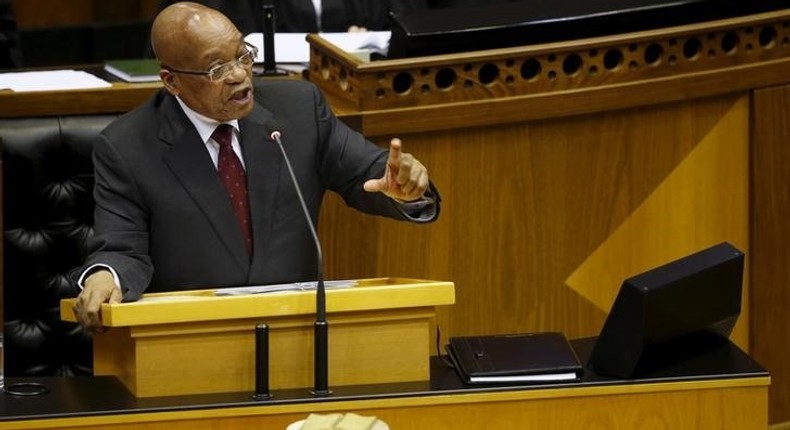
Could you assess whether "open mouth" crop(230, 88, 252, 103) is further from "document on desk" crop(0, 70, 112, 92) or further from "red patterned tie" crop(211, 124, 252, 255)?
"document on desk" crop(0, 70, 112, 92)

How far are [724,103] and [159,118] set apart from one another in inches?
50.8

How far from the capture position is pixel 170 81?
324 centimetres

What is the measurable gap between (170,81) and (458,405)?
0.87 m

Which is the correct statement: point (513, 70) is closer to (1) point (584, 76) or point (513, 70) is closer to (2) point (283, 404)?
(1) point (584, 76)

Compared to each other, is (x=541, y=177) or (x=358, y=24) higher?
(x=358, y=24)

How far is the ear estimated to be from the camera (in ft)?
10.6

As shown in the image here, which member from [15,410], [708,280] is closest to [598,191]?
[708,280]

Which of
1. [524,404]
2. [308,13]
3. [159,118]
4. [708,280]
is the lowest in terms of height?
[524,404]

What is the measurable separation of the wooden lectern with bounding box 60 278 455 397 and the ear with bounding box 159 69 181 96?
526 millimetres

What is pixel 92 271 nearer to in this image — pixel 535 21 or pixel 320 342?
pixel 320 342

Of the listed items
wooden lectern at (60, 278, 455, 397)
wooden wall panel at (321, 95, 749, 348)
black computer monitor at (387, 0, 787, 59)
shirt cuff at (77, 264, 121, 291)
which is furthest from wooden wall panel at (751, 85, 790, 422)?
shirt cuff at (77, 264, 121, 291)

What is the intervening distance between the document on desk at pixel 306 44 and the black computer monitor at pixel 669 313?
109cm

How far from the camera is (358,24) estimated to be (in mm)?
4727

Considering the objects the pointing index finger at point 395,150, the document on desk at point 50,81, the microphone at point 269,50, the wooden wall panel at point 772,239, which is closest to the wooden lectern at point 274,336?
the pointing index finger at point 395,150
